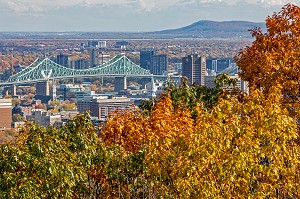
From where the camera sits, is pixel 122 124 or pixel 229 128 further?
pixel 122 124

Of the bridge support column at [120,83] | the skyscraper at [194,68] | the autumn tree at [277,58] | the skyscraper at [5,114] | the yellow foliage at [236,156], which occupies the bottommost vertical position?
the bridge support column at [120,83]

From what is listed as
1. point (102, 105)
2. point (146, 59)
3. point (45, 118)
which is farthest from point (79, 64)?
point (45, 118)

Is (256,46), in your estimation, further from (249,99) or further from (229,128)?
(229,128)

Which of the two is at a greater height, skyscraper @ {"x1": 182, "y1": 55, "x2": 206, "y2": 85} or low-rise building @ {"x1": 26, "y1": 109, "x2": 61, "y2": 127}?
Result: skyscraper @ {"x1": 182, "y1": 55, "x2": 206, "y2": 85}

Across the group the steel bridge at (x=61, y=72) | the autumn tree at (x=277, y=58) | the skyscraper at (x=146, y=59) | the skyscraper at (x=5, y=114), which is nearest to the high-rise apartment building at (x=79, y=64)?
the skyscraper at (x=146, y=59)

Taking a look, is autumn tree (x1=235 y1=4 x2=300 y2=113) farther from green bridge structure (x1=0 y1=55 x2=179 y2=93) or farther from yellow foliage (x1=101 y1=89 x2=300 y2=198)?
green bridge structure (x1=0 y1=55 x2=179 y2=93)

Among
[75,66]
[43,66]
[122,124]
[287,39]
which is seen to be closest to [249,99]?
[122,124]

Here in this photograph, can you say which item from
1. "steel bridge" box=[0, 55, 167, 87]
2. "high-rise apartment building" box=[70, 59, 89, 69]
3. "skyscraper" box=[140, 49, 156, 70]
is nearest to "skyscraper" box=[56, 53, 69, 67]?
"high-rise apartment building" box=[70, 59, 89, 69]

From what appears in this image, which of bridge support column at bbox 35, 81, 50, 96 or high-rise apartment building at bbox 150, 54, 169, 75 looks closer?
bridge support column at bbox 35, 81, 50, 96

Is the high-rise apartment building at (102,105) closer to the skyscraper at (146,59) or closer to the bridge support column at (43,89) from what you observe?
the bridge support column at (43,89)
